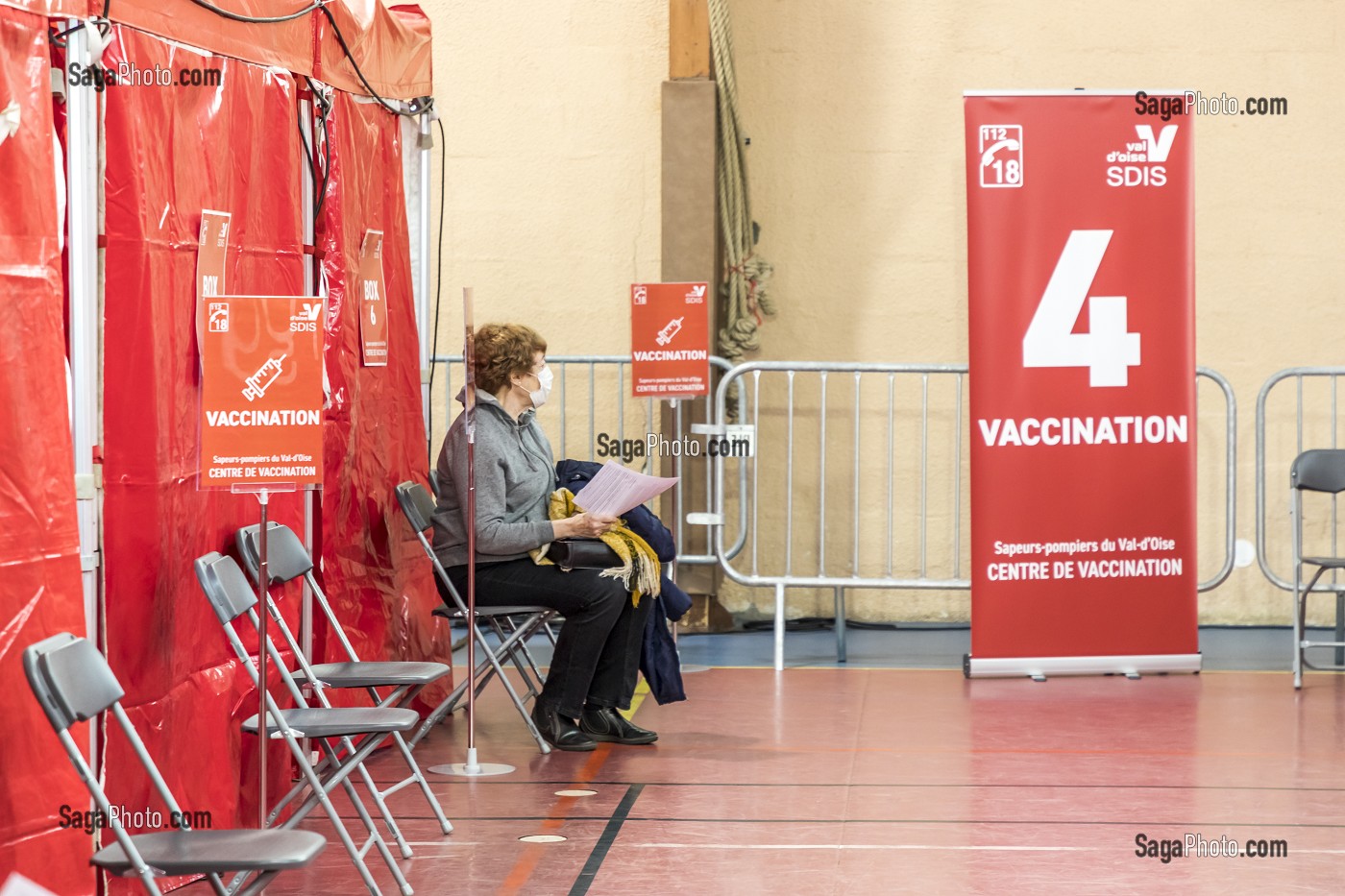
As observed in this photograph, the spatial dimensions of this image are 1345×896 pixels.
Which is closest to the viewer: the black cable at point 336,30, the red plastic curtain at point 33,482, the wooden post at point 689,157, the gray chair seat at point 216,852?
the gray chair seat at point 216,852

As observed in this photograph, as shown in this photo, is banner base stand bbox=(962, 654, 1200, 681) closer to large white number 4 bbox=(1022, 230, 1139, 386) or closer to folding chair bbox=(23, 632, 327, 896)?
large white number 4 bbox=(1022, 230, 1139, 386)

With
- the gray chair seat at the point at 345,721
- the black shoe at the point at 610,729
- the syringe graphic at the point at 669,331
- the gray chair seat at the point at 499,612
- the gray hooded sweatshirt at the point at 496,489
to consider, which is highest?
the syringe graphic at the point at 669,331

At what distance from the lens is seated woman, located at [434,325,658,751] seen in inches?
206

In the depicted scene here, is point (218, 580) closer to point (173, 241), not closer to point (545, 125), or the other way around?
point (173, 241)

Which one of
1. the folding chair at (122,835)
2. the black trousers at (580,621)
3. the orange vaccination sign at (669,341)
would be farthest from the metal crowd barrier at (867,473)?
the folding chair at (122,835)

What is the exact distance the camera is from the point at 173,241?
3.88 metres

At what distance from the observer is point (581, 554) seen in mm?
5281

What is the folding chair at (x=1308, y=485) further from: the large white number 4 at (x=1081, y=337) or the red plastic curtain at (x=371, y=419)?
the red plastic curtain at (x=371, y=419)

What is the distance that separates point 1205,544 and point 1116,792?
3389 millimetres

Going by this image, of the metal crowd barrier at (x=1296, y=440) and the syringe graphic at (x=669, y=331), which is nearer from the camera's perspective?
the syringe graphic at (x=669, y=331)

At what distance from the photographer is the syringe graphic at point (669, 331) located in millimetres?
6559

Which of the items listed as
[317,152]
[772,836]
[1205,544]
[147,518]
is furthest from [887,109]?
[147,518]

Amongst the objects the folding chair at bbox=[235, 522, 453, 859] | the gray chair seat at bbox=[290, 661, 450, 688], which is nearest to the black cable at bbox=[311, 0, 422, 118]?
the folding chair at bbox=[235, 522, 453, 859]

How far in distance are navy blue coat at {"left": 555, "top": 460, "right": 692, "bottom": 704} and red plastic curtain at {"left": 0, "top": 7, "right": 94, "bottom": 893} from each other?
2374mm
